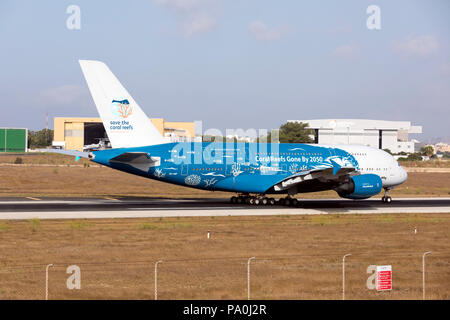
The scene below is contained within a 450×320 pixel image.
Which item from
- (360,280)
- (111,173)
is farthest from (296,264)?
(111,173)

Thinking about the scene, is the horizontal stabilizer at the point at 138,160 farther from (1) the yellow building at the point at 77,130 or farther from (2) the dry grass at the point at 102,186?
(1) the yellow building at the point at 77,130

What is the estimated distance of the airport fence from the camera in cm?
1627

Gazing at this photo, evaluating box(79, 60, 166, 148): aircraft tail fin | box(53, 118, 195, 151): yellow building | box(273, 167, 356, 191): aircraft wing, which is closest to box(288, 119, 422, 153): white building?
box(53, 118, 195, 151): yellow building

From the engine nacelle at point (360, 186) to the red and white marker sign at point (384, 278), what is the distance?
2715cm

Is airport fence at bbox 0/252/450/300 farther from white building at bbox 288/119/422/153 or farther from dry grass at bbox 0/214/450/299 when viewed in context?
white building at bbox 288/119/422/153

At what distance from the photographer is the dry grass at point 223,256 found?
16781 millimetres

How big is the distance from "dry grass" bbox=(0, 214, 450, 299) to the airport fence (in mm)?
32

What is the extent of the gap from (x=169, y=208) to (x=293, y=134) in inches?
3462

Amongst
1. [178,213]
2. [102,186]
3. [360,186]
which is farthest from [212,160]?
[102,186]

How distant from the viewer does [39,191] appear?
56031 mm

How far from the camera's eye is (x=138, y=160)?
40438mm

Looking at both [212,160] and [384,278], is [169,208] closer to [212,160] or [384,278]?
[212,160]

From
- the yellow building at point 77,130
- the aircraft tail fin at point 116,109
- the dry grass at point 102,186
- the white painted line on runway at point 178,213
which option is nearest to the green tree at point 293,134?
the yellow building at point 77,130
